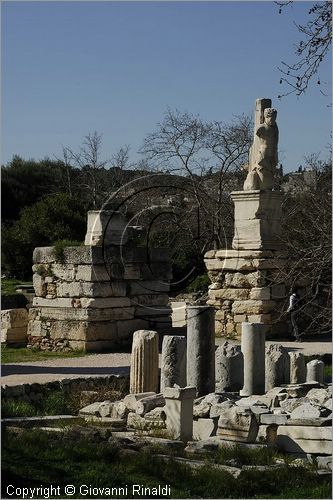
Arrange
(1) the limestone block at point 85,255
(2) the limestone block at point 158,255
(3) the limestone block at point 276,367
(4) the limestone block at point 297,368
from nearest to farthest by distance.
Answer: (3) the limestone block at point 276,367
(4) the limestone block at point 297,368
(1) the limestone block at point 85,255
(2) the limestone block at point 158,255

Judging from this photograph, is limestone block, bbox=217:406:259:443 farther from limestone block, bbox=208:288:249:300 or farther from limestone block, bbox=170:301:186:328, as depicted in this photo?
limestone block, bbox=170:301:186:328

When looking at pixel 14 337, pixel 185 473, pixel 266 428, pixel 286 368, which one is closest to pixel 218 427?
pixel 266 428

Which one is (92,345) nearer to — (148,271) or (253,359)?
(148,271)

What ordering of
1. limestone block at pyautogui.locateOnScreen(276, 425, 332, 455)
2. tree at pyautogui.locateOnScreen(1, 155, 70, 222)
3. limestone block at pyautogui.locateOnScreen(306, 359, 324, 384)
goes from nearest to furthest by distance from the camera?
limestone block at pyautogui.locateOnScreen(276, 425, 332, 455), limestone block at pyautogui.locateOnScreen(306, 359, 324, 384), tree at pyautogui.locateOnScreen(1, 155, 70, 222)

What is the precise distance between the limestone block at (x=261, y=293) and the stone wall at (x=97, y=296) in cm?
164

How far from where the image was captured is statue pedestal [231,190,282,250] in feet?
63.2

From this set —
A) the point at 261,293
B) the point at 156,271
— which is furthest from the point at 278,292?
the point at 156,271

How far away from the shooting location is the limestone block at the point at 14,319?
18905 millimetres

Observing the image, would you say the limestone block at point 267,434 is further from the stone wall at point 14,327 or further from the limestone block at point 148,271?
the stone wall at point 14,327

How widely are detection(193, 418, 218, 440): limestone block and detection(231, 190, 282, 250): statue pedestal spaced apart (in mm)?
8147

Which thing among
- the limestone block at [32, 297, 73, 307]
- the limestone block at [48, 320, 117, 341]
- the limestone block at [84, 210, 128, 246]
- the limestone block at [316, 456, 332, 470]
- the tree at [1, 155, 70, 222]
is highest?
the tree at [1, 155, 70, 222]

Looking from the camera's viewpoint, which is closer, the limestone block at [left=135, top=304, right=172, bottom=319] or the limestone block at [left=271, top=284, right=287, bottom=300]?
the limestone block at [left=135, top=304, right=172, bottom=319]

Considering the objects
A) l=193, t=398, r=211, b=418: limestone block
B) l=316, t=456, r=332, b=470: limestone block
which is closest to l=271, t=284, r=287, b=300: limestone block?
l=193, t=398, r=211, b=418: limestone block

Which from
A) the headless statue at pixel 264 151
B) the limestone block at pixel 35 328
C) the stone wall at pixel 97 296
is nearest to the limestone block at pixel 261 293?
the stone wall at pixel 97 296
